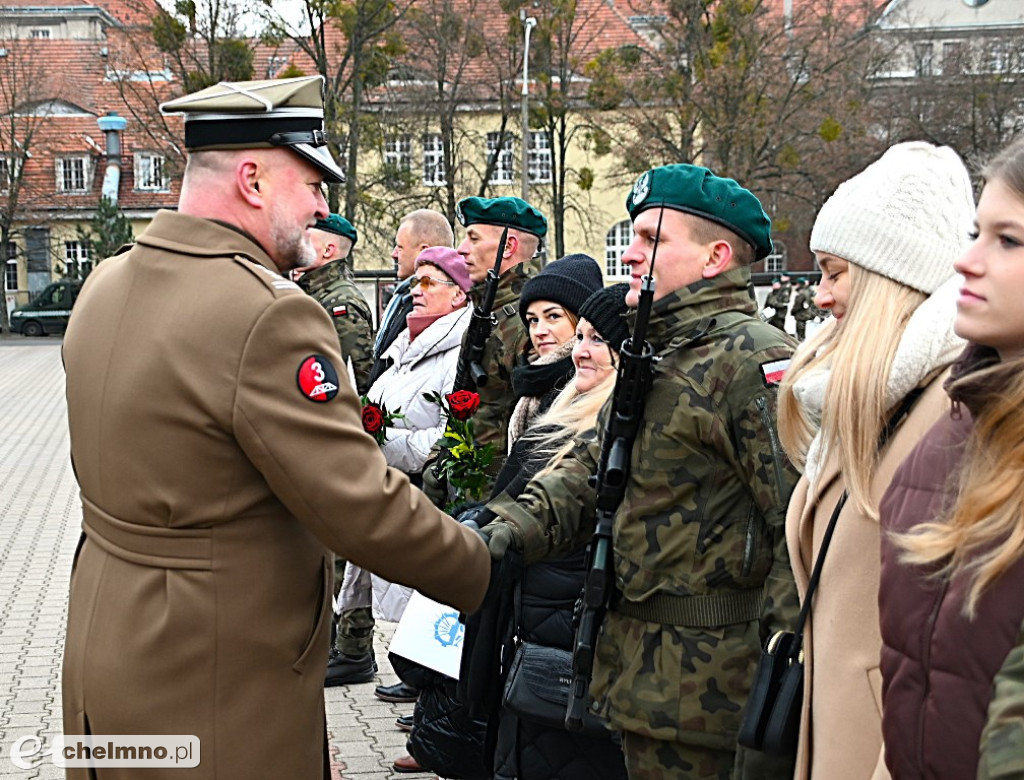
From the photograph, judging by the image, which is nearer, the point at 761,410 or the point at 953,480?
the point at 953,480

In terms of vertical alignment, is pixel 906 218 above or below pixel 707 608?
above

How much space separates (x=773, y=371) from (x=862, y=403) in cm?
65

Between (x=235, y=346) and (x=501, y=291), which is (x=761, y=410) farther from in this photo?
(x=501, y=291)

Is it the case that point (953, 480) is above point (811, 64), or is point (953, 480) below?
below

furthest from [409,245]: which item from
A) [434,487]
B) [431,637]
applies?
[431,637]

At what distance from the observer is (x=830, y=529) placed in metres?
2.88

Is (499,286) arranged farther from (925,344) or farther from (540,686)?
(925,344)

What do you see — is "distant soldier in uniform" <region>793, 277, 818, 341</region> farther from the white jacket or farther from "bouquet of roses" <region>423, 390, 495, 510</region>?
"bouquet of roses" <region>423, 390, 495, 510</region>

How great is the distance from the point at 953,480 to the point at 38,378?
28657 millimetres

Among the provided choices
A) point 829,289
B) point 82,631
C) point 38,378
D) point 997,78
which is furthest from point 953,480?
point 997,78

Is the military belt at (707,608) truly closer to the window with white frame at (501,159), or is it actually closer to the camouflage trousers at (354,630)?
the camouflage trousers at (354,630)

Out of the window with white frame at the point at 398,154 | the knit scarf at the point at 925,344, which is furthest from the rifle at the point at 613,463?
the window with white frame at the point at 398,154

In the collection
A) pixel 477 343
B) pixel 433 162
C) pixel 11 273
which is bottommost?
pixel 11 273

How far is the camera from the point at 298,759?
3.18 metres
